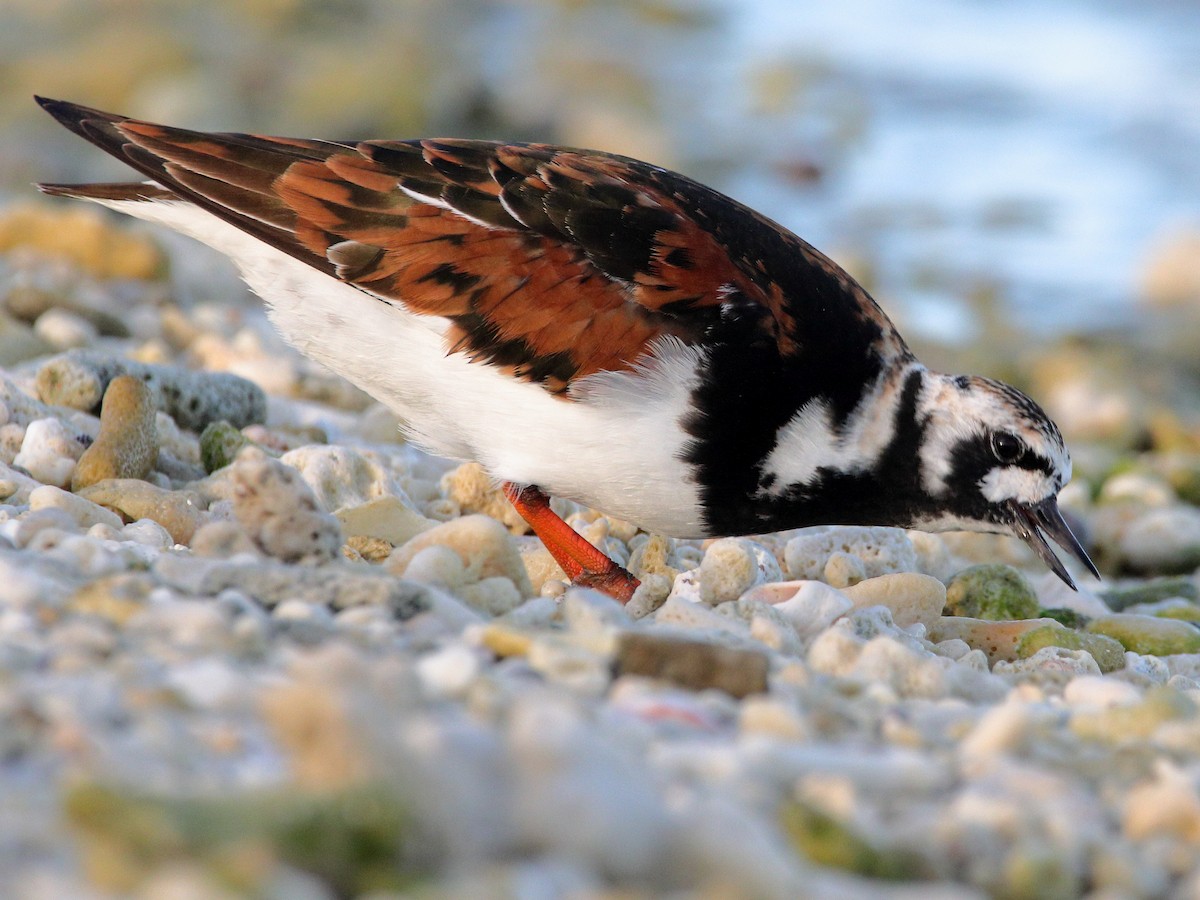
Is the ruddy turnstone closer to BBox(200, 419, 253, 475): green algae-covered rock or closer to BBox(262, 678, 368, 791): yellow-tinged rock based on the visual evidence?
BBox(200, 419, 253, 475): green algae-covered rock

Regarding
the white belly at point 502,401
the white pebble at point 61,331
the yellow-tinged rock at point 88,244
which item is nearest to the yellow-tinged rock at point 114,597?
the white belly at point 502,401

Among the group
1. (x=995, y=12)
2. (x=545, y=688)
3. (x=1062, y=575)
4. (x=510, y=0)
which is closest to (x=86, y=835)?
(x=545, y=688)

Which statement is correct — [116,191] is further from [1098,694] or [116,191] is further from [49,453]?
[1098,694]

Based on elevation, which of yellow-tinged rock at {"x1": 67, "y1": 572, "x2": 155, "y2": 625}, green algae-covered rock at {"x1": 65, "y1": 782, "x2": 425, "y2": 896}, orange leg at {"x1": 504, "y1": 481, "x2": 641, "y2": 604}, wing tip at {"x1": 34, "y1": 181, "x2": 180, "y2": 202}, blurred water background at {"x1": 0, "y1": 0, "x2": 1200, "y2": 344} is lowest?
green algae-covered rock at {"x1": 65, "y1": 782, "x2": 425, "y2": 896}

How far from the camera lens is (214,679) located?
2084mm

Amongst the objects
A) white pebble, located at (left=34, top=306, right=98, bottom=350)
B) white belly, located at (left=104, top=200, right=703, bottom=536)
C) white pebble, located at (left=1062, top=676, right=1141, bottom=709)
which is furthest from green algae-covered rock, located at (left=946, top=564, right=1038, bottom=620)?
white pebble, located at (left=34, top=306, right=98, bottom=350)

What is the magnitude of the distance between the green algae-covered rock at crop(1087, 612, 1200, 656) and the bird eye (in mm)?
540

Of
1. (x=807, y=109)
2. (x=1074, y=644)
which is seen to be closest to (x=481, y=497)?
(x=1074, y=644)

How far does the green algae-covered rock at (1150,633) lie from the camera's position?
3.77 metres

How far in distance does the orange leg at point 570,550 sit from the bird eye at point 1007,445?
980 millimetres

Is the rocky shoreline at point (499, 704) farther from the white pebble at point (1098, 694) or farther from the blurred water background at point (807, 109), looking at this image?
the blurred water background at point (807, 109)

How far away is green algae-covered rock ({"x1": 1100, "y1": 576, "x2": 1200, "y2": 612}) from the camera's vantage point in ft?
15.0

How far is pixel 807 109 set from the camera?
1380 centimetres

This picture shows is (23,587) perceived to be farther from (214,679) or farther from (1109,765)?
(1109,765)
